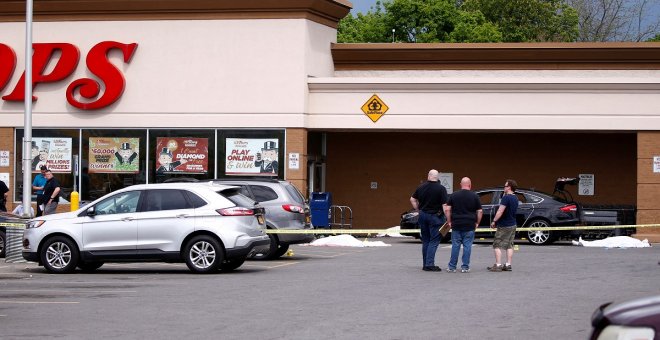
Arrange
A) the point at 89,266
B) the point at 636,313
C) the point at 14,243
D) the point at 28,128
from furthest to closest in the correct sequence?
1. the point at 28,128
2. the point at 14,243
3. the point at 89,266
4. the point at 636,313

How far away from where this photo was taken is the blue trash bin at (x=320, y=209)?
29.3 m

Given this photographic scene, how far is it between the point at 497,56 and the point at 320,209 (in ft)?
23.0

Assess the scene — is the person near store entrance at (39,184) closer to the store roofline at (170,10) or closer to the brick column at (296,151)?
→ the store roofline at (170,10)

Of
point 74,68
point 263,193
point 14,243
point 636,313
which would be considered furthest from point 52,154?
point 636,313

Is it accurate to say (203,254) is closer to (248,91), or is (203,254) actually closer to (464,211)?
(464,211)

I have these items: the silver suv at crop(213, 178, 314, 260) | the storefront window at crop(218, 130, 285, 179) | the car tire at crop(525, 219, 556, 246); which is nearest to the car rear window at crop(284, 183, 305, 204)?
the silver suv at crop(213, 178, 314, 260)

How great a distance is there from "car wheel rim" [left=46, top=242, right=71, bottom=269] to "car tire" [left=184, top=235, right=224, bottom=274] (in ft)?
Result: 7.20

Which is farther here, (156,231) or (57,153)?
(57,153)

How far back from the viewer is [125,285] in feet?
55.2

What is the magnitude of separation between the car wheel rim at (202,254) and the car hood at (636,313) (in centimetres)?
1275

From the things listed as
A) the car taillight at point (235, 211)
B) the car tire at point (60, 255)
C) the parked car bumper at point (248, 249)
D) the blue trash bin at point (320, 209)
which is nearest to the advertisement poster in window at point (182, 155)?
the blue trash bin at point (320, 209)

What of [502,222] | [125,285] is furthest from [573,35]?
[125,285]

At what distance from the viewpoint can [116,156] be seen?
100 ft

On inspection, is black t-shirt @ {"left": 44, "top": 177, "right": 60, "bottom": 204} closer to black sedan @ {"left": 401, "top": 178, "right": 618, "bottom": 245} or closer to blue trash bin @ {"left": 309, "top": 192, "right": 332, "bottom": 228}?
blue trash bin @ {"left": 309, "top": 192, "right": 332, "bottom": 228}
